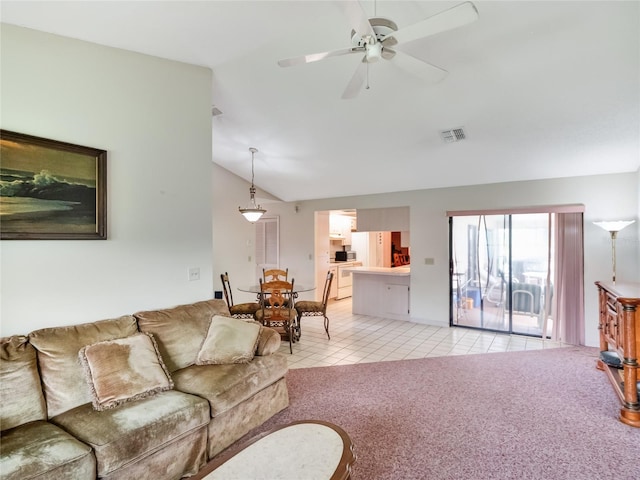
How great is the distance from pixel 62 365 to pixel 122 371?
1.14ft

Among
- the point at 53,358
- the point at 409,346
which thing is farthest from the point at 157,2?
the point at 409,346

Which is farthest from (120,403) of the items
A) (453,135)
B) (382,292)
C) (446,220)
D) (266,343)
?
(446,220)

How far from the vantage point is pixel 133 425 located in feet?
5.93

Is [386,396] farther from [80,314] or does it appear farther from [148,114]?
[148,114]

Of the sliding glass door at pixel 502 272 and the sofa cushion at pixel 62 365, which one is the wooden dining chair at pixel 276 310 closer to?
the sofa cushion at pixel 62 365

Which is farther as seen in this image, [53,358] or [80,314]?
[80,314]

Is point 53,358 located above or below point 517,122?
below

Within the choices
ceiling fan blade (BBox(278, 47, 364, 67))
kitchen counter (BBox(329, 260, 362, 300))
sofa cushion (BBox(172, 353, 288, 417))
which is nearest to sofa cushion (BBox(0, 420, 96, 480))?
sofa cushion (BBox(172, 353, 288, 417))

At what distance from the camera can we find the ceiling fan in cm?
171

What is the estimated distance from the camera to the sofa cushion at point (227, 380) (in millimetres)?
2232

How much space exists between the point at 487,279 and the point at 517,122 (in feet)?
8.94

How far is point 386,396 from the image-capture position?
3.13 meters

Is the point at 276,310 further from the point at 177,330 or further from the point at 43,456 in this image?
the point at 43,456

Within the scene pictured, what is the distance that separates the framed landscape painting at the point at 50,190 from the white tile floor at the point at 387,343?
8.74 feet
